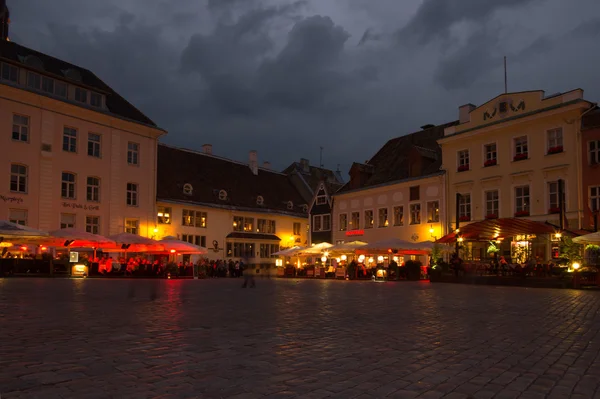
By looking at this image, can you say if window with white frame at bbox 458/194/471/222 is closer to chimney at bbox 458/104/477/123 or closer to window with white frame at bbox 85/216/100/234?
chimney at bbox 458/104/477/123

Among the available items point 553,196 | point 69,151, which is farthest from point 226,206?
point 553,196

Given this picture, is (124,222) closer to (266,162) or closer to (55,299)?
(266,162)

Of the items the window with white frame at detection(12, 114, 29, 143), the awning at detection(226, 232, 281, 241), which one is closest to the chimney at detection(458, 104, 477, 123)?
the awning at detection(226, 232, 281, 241)

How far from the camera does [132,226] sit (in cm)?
4406

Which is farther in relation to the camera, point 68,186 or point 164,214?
point 164,214

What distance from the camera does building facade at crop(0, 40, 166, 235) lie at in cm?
3734

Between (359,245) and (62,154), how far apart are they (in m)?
21.1

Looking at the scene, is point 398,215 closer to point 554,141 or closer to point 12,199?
point 554,141

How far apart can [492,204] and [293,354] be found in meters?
31.7

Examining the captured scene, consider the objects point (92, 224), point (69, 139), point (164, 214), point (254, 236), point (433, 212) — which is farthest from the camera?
point (254, 236)

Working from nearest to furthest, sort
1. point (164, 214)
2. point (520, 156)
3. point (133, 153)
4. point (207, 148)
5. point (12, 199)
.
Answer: point (520, 156), point (12, 199), point (133, 153), point (164, 214), point (207, 148)

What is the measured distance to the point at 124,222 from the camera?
43344mm

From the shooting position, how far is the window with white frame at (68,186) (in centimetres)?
3984

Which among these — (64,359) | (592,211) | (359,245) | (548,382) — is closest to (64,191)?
(359,245)
